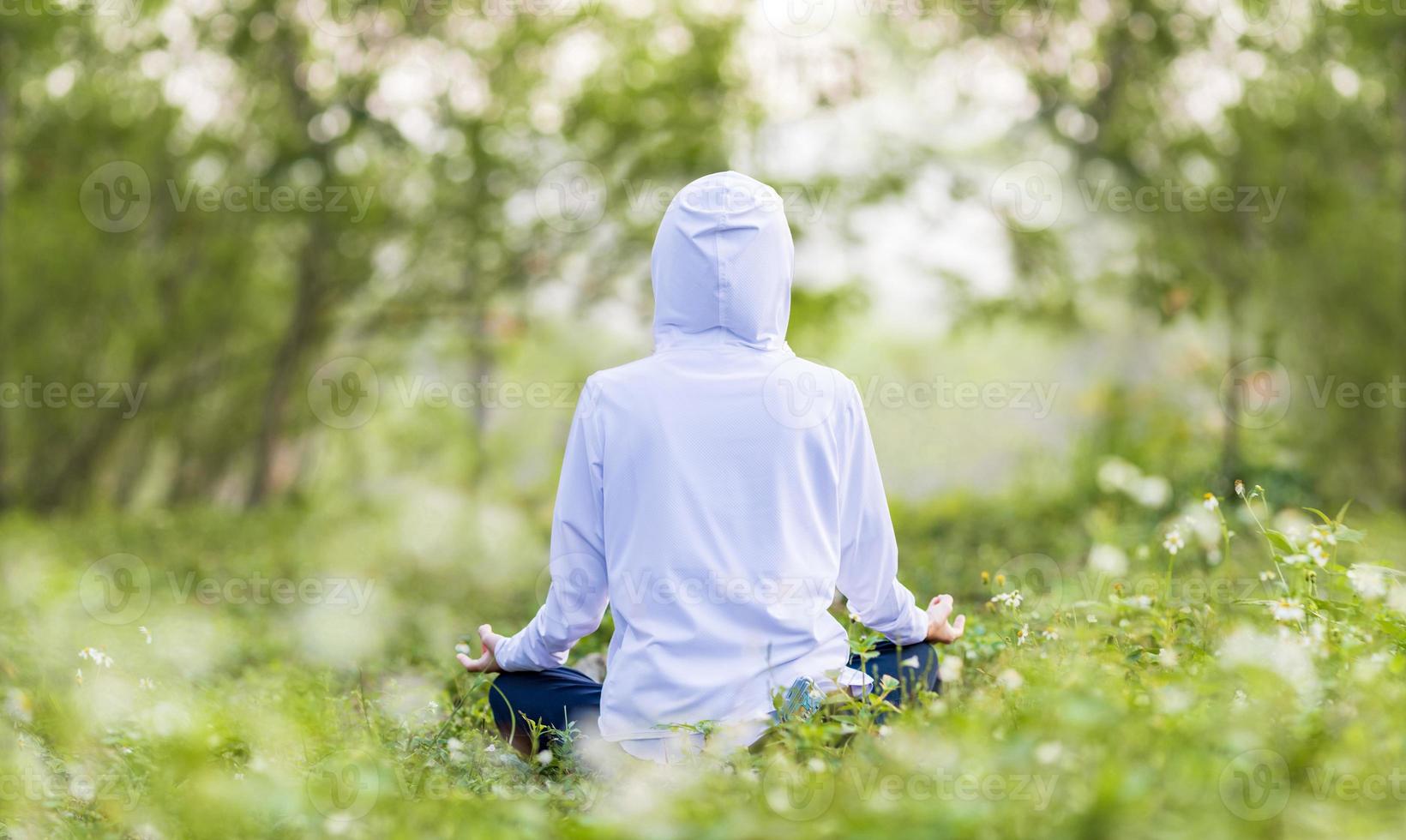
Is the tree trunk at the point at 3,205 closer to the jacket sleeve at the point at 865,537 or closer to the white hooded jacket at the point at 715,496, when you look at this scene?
the white hooded jacket at the point at 715,496

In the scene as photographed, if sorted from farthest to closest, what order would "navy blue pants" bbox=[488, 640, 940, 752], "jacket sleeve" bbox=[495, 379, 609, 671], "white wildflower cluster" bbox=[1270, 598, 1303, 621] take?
"navy blue pants" bbox=[488, 640, 940, 752]
"jacket sleeve" bbox=[495, 379, 609, 671]
"white wildflower cluster" bbox=[1270, 598, 1303, 621]

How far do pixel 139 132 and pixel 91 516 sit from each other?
10.7 ft

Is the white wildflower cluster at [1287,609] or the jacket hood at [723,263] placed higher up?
the jacket hood at [723,263]

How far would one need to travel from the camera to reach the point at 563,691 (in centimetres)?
288

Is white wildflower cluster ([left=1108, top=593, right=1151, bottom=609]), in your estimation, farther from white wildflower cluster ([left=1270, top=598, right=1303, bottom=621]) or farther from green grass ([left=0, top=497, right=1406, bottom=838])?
white wildflower cluster ([left=1270, top=598, right=1303, bottom=621])

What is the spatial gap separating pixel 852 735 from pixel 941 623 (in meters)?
0.48

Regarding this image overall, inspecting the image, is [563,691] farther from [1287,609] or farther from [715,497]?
[1287,609]

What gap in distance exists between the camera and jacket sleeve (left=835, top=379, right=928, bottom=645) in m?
2.72

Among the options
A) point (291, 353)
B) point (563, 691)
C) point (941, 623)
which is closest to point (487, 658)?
point (563, 691)

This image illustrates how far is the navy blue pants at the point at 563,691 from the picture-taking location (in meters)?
2.82

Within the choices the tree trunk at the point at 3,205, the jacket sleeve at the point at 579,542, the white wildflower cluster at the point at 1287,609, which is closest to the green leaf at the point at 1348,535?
the white wildflower cluster at the point at 1287,609

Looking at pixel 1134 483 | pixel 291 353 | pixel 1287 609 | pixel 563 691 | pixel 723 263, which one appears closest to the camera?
pixel 1287 609

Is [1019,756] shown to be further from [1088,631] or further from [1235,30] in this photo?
[1235,30]

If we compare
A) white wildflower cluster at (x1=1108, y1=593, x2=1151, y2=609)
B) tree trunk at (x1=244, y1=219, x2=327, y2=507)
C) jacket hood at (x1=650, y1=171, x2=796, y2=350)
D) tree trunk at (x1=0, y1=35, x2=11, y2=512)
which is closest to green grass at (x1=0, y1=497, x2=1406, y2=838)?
white wildflower cluster at (x1=1108, y1=593, x2=1151, y2=609)
